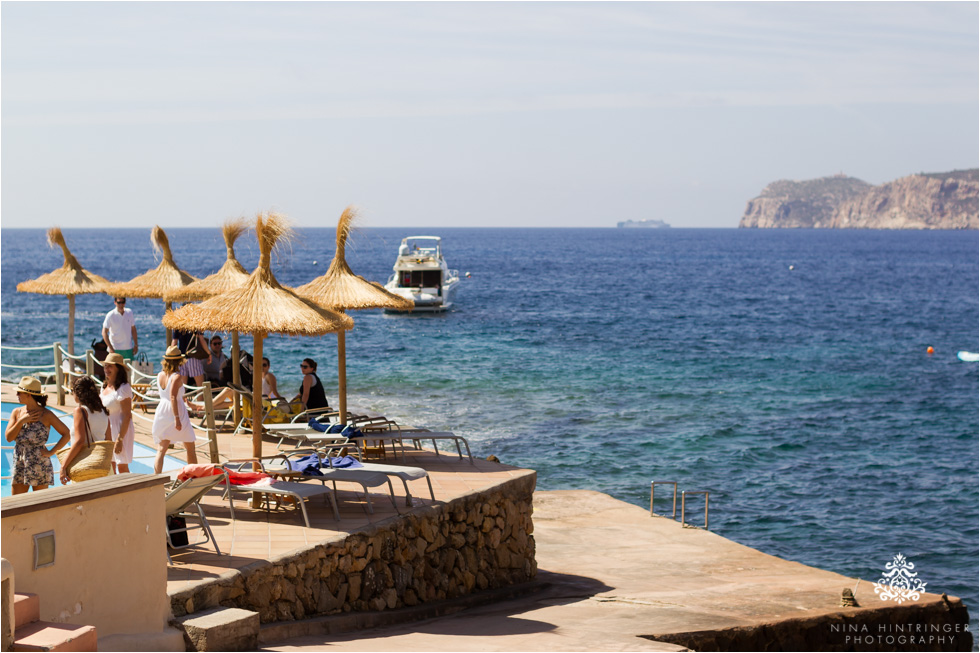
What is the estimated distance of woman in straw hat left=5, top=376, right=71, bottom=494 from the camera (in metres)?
7.33

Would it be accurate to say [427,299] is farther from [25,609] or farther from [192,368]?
[25,609]

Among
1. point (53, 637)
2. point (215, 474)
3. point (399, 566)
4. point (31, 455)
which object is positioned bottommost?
point (399, 566)

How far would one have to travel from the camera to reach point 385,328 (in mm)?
47750

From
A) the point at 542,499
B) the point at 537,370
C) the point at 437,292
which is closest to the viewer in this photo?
the point at 542,499

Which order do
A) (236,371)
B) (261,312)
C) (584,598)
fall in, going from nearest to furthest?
(261,312), (584,598), (236,371)

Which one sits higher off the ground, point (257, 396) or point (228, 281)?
point (228, 281)

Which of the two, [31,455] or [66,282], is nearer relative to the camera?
[31,455]

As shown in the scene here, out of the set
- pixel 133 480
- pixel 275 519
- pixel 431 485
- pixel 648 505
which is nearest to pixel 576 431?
pixel 648 505

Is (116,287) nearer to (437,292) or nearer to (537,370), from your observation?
(537,370)

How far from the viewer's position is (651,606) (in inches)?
367

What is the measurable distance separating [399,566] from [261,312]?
9.30ft

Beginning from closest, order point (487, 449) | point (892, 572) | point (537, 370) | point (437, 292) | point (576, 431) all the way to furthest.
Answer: point (892, 572) → point (487, 449) → point (576, 431) → point (537, 370) → point (437, 292)

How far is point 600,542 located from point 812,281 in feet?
247

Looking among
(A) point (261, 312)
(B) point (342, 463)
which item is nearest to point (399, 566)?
(B) point (342, 463)
